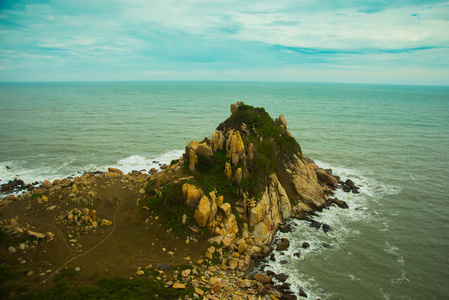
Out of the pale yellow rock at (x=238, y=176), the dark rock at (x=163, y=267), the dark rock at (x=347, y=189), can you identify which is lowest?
the dark rock at (x=163, y=267)

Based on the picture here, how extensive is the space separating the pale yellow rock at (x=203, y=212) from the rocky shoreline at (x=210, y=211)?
0.27 feet

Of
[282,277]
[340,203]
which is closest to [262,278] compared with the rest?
[282,277]

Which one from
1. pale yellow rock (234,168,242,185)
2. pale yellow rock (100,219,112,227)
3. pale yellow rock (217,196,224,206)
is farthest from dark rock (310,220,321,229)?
pale yellow rock (100,219,112,227)

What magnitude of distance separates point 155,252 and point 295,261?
1061 cm

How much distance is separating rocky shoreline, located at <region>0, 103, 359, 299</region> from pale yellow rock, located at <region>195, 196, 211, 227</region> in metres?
0.08

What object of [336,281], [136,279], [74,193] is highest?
[74,193]

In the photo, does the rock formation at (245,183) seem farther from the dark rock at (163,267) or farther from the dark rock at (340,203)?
the dark rock at (163,267)

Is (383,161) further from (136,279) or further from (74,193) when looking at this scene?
(74,193)

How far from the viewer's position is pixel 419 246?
68.2 feet

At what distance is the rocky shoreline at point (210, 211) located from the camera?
51.0ft

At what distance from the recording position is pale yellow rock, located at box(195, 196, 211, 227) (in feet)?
61.2

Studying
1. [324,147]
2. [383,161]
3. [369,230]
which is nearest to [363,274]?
[369,230]

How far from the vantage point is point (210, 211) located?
62.5ft

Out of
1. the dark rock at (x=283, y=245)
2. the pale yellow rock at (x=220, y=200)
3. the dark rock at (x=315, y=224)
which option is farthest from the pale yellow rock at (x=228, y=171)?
the dark rock at (x=315, y=224)
